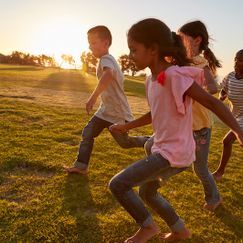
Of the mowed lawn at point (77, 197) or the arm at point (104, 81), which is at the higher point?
the arm at point (104, 81)

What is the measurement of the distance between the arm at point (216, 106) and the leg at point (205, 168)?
1285mm

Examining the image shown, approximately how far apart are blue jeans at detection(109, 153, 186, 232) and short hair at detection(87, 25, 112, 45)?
8.19ft

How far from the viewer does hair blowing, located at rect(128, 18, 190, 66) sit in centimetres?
310

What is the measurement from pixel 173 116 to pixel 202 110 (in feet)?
3.71

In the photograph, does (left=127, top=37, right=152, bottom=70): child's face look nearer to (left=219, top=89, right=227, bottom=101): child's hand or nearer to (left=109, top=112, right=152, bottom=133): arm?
(left=109, top=112, right=152, bottom=133): arm

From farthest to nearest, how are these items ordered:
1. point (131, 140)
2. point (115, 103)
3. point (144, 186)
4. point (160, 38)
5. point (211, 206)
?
point (115, 103) → point (131, 140) → point (211, 206) → point (144, 186) → point (160, 38)

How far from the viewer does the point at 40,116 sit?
10523mm

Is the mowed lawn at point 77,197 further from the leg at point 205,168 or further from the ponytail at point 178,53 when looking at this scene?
the ponytail at point 178,53

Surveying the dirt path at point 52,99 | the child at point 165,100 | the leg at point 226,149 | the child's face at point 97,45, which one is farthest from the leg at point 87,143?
the dirt path at point 52,99

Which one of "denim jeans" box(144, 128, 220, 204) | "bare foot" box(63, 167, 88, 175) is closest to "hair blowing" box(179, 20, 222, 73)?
"denim jeans" box(144, 128, 220, 204)

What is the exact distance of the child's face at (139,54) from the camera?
3.17 metres

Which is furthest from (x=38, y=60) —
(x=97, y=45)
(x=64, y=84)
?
(x=97, y=45)

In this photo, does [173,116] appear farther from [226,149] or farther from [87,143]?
[226,149]

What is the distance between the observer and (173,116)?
10.4ft
